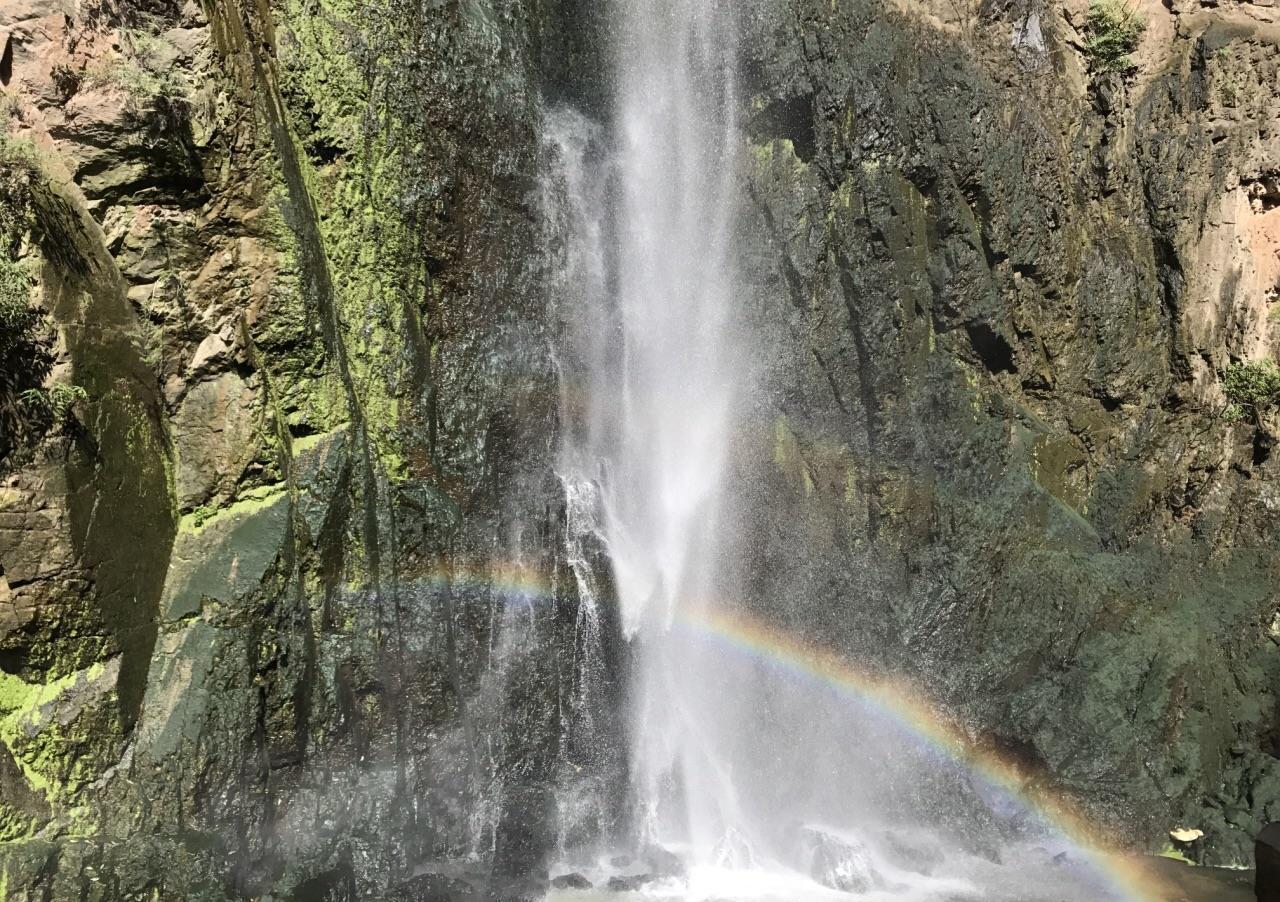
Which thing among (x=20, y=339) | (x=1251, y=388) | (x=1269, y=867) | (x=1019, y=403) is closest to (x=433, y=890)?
(x=20, y=339)

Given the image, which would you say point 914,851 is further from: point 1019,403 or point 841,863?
point 1019,403

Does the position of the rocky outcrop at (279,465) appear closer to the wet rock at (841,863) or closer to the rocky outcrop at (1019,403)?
the wet rock at (841,863)

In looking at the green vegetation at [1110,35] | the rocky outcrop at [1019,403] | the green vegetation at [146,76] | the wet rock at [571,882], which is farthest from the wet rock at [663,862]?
the green vegetation at [1110,35]

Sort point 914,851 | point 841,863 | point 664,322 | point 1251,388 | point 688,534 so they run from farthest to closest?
1. point 1251,388
2. point 664,322
3. point 688,534
4. point 914,851
5. point 841,863

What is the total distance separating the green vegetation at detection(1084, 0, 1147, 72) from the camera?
1253 centimetres

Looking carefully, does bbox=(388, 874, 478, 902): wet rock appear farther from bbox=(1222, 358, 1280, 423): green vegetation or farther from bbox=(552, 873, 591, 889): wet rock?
bbox=(1222, 358, 1280, 423): green vegetation

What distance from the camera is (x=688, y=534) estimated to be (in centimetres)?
1173

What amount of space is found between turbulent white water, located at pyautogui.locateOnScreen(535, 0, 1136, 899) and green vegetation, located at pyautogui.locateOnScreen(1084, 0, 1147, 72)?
508 centimetres

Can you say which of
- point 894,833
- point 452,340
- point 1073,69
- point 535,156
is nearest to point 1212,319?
point 1073,69

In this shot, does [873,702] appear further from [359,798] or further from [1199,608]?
[359,798]

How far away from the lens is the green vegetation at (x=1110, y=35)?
12.5 m

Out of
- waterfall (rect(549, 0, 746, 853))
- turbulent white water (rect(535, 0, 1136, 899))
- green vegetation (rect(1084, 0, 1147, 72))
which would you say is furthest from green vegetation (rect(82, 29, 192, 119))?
green vegetation (rect(1084, 0, 1147, 72))

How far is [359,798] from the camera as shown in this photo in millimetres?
8859

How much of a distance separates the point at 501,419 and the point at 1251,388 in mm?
9905
